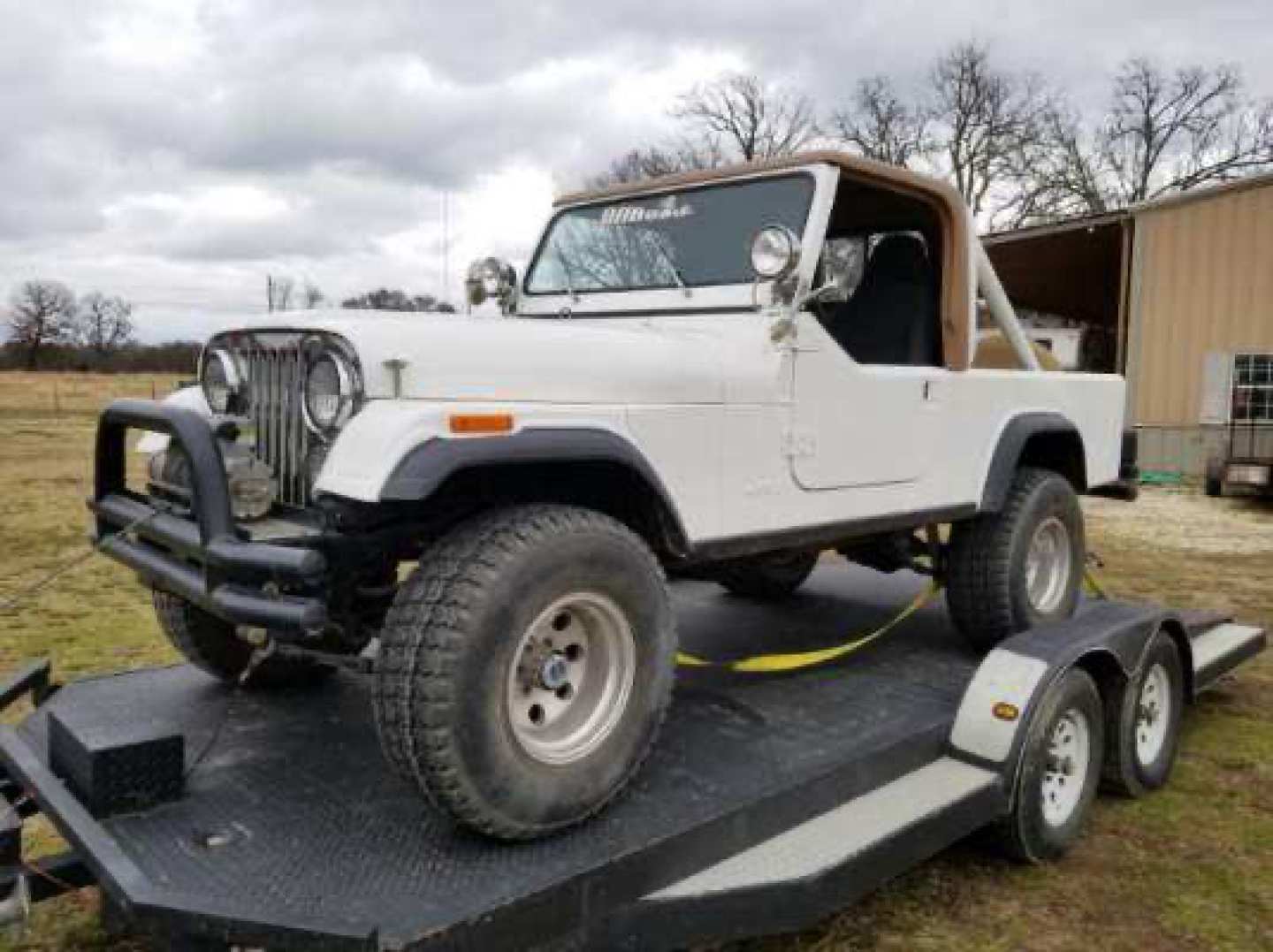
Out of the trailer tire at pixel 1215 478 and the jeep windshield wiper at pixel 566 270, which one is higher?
the jeep windshield wiper at pixel 566 270

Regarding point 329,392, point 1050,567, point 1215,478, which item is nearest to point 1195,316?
point 1215,478

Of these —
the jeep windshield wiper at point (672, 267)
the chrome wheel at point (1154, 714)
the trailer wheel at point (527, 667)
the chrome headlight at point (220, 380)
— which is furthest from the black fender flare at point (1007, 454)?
the chrome headlight at point (220, 380)

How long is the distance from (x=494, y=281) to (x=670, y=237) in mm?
921

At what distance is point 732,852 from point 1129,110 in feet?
141

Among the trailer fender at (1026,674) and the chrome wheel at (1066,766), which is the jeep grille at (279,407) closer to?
the trailer fender at (1026,674)

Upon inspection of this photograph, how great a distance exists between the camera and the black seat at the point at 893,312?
4.60 m

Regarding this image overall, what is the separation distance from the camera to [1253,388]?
16.5 meters

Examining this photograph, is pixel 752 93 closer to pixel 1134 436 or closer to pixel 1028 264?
pixel 1028 264

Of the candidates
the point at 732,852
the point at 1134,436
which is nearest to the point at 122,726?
the point at 732,852

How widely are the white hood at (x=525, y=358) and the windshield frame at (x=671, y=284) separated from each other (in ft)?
1.84

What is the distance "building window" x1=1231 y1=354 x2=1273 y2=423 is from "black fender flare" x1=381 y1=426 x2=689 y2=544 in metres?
16.1

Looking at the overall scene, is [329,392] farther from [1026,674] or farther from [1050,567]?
[1050,567]

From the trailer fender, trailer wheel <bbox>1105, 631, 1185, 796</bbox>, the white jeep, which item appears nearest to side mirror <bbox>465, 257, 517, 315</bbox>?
the white jeep

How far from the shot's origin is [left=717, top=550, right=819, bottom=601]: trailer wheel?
16.8 ft
